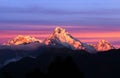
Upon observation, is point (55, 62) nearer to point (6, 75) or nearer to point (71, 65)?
point (71, 65)

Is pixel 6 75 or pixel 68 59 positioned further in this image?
pixel 6 75

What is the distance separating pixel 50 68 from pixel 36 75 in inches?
42.6

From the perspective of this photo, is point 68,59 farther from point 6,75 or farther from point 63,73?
point 6,75

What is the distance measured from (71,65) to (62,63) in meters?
0.51

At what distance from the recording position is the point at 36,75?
103 ft

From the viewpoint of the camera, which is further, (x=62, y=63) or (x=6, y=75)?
(x=6, y=75)

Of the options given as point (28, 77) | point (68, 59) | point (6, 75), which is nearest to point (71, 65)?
point (68, 59)

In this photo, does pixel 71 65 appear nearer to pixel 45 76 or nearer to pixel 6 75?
pixel 45 76

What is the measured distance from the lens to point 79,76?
32.0 metres

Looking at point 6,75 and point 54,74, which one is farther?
point 6,75

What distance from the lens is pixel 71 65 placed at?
105 feet

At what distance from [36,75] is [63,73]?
1488 mm

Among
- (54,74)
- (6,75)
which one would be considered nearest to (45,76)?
(54,74)

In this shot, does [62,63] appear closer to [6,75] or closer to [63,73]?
[63,73]
